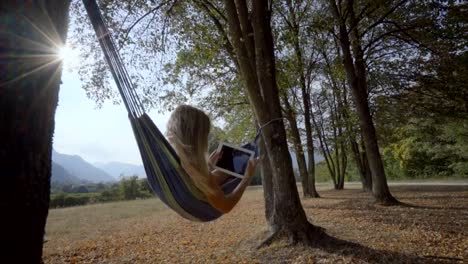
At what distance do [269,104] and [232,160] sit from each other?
7.32 feet

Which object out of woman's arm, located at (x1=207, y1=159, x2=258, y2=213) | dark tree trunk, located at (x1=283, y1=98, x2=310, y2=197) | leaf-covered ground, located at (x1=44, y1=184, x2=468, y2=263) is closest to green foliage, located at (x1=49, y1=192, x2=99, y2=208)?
leaf-covered ground, located at (x1=44, y1=184, x2=468, y2=263)

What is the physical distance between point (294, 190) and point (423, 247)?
69.9 inches

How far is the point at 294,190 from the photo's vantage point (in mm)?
4477

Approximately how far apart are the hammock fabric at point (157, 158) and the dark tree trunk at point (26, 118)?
859mm

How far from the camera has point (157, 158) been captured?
2.27 metres

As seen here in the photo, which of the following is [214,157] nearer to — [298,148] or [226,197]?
[226,197]

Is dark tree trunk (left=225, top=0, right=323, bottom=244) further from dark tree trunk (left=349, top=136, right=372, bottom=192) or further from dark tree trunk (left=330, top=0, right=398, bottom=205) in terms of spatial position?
dark tree trunk (left=349, top=136, right=372, bottom=192)

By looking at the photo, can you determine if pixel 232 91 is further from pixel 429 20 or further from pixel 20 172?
pixel 20 172

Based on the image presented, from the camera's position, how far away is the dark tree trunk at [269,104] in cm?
440

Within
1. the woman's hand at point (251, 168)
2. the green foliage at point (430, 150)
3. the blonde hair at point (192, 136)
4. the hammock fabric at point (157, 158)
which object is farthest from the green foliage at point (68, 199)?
the green foliage at point (430, 150)

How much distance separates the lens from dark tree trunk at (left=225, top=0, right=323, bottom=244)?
14.4 feet

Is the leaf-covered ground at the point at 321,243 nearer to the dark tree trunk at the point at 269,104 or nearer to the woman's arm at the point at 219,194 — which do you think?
the dark tree trunk at the point at 269,104

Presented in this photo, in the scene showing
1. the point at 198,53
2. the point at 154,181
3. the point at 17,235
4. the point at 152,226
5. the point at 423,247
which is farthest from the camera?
the point at 152,226

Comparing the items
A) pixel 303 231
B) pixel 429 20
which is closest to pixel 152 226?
pixel 303 231
